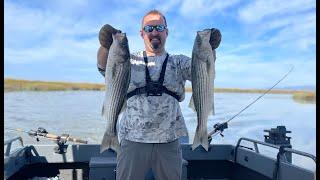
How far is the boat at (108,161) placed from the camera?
601cm

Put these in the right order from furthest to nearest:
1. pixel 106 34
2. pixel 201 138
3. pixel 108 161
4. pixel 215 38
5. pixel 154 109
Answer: pixel 108 161, pixel 154 109, pixel 201 138, pixel 215 38, pixel 106 34

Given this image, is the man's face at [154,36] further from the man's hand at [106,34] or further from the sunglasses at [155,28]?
the man's hand at [106,34]

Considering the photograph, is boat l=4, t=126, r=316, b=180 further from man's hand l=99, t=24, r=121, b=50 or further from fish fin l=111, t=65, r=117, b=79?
man's hand l=99, t=24, r=121, b=50

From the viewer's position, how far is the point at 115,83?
3758mm

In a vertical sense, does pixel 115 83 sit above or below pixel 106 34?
below

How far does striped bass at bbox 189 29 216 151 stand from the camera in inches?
144

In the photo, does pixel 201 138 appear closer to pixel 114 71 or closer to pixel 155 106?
pixel 155 106

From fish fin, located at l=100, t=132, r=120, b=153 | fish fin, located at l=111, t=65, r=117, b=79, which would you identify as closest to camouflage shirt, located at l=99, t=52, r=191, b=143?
fish fin, located at l=100, t=132, r=120, b=153

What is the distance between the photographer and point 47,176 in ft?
23.2

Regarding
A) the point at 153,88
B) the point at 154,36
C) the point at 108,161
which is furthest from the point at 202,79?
the point at 108,161

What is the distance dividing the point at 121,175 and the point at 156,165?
36 centimetres

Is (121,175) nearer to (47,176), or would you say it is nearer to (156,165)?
(156,165)

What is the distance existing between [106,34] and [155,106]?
88cm
